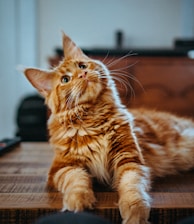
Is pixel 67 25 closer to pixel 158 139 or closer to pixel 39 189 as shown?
pixel 158 139

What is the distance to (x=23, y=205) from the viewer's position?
90cm

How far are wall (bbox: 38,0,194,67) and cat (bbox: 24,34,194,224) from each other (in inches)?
92.4

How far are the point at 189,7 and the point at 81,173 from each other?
2.93 meters

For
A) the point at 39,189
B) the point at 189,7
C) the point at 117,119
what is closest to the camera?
the point at 39,189

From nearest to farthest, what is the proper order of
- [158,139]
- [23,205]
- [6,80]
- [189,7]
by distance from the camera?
1. [23,205]
2. [158,139]
3. [6,80]
4. [189,7]

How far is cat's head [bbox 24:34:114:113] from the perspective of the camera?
46.5 inches

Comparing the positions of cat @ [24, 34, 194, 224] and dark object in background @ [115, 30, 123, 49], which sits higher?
dark object in background @ [115, 30, 123, 49]

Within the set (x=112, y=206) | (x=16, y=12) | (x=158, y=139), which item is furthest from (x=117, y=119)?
(x=16, y=12)

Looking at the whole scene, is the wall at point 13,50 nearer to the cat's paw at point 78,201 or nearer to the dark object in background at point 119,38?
the dark object in background at point 119,38

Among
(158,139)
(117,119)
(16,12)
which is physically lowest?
(158,139)

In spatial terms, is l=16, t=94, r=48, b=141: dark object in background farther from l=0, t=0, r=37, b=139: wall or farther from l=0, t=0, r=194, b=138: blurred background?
l=0, t=0, r=194, b=138: blurred background

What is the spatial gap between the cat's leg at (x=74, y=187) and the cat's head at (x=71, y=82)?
23 centimetres

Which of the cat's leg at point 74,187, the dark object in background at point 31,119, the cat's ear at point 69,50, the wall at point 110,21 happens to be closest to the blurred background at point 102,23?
the wall at point 110,21

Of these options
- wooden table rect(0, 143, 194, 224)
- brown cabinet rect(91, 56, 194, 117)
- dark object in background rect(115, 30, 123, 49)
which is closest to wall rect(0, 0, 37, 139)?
dark object in background rect(115, 30, 123, 49)
